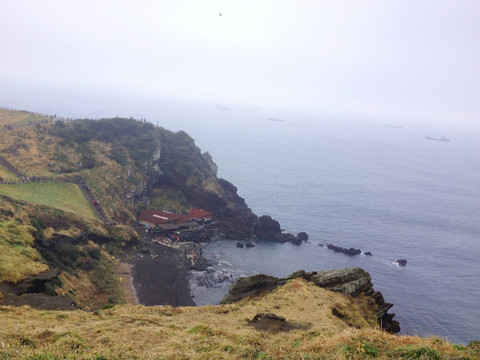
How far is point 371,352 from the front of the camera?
35.7ft

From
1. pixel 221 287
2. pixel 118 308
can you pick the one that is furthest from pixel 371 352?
pixel 221 287

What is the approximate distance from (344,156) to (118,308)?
180m

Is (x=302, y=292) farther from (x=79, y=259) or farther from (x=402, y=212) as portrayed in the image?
(x=402, y=212)

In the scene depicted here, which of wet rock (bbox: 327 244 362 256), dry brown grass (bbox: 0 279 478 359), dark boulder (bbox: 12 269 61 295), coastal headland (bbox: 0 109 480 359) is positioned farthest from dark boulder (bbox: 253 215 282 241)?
dry brown grass (bbox: 0 279 478 359)

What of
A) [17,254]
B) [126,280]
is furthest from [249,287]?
[126,280]

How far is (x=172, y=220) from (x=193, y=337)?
166 ft

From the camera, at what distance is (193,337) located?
14.2m

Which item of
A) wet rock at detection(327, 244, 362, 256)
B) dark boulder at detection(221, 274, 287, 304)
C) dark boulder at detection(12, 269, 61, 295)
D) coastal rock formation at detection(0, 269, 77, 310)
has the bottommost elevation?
wet rock at detection(327, 244, 362, 256)

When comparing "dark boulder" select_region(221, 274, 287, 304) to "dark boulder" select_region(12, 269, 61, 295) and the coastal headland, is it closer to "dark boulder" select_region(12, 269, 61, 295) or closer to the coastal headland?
the coastal headland

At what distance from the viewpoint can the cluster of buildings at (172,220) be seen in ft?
202

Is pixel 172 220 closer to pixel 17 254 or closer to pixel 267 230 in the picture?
pixel 267 230

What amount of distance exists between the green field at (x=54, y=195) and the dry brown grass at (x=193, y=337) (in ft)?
113

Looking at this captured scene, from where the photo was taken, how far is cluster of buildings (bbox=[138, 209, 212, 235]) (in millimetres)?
61656

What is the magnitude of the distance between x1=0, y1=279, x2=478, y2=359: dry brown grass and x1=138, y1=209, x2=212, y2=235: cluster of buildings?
4155cm
